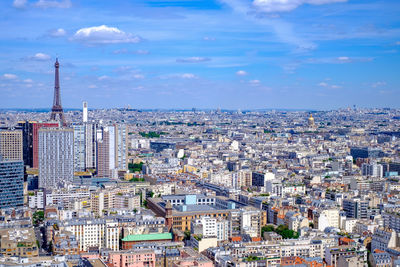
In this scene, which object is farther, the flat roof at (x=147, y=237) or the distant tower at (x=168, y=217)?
the distant tower at (x=168, y=217)

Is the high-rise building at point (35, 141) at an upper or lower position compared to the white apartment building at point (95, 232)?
upper

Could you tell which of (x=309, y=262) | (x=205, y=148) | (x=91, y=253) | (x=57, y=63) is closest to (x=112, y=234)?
(x=91, y=253)

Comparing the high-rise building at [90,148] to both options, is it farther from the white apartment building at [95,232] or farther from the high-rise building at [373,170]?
the white apartment building at [95,232]

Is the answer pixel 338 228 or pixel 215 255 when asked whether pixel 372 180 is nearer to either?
pixel 338 228

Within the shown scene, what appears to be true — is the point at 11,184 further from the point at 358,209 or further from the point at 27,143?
the point at 358,209

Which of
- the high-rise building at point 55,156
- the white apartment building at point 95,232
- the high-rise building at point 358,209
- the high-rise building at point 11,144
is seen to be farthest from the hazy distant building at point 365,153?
the white apartment building at point 95,232

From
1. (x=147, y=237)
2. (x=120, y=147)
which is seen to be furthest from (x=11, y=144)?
(x=147, y=237)
